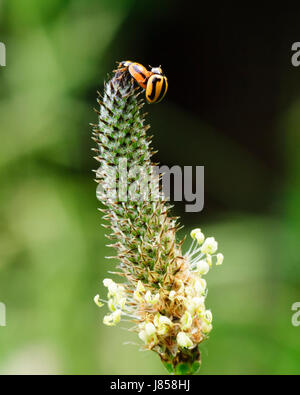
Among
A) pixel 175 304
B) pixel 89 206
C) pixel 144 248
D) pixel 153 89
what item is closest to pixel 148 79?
pixel 153 89

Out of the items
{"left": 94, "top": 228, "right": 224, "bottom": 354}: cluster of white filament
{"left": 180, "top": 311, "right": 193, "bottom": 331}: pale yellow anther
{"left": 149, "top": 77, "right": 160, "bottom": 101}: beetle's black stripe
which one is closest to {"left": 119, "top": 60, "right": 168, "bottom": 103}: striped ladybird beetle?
{"left": 149, "top": 77, "right": 160, "bottom": 101}: beetle's black stripe

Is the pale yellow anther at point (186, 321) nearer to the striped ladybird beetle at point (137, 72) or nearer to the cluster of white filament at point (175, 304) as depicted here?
the cluster of white filament at point (175, 304)

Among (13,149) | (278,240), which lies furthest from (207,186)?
(13,149)

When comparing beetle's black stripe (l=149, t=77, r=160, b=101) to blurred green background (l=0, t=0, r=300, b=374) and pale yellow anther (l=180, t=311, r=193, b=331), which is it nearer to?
pale yellow anther (l=180, t=311, r=193, b=331)

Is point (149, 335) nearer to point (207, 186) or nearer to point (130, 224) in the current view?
point (130, 224)

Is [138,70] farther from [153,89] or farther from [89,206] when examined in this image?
[89,206]
